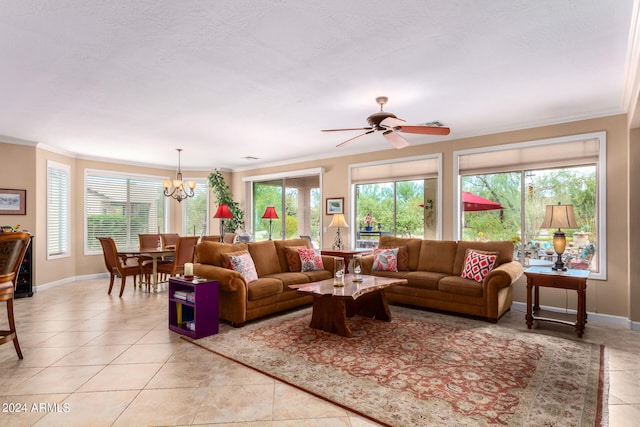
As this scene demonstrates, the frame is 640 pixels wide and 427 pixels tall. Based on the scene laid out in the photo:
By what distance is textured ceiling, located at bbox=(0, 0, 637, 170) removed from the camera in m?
2.36

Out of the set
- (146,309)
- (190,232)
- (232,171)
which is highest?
(232,171)

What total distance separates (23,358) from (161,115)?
2.99 meters

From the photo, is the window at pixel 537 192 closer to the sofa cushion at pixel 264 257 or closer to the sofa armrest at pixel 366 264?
the sofa armrest at pixel 366 264

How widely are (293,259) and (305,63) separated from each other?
298 centimetres

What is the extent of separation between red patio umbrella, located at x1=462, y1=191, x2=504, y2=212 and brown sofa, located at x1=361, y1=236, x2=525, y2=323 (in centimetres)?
70

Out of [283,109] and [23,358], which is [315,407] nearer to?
[23,358]

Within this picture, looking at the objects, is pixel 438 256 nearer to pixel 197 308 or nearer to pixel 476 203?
pixel 476 203

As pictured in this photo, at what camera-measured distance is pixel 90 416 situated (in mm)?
2262

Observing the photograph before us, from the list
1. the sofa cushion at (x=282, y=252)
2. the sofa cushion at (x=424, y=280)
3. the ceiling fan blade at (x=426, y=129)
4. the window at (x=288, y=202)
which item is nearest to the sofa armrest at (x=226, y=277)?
the sofa cushion at (x=282, y=252)

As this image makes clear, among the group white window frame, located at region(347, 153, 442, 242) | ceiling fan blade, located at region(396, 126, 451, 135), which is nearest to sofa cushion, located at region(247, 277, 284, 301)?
ceiling fan blade, located at region(396, 126, 451, 135)

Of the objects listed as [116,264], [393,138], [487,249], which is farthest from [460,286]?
[116,264]

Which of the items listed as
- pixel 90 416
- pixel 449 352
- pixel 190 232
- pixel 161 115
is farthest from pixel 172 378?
pixel 190 232

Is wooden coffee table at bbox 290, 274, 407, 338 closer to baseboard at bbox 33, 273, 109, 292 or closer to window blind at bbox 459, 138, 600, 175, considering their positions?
window blind at bbox 459, 138, 600, 175

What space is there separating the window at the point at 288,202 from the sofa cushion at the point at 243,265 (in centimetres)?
306
